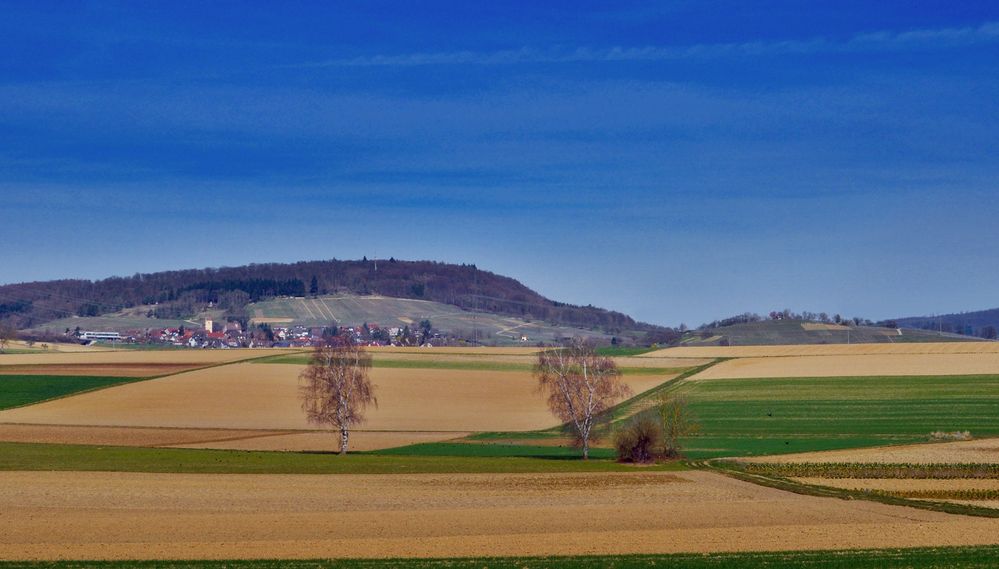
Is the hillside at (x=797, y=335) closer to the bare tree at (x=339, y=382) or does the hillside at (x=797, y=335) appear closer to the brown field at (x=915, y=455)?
the brown field at (x=915, y=455)

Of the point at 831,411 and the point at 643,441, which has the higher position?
the point at 831,411

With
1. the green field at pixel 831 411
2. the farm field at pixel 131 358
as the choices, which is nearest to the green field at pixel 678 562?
the green field at pixel 831 411

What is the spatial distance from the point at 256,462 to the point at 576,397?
58.4 feet

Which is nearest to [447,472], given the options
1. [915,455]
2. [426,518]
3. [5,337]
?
[426,518]

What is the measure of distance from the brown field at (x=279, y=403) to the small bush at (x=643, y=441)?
22.5 m

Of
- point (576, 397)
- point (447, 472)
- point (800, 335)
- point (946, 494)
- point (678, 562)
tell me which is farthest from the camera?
point (800, 335)

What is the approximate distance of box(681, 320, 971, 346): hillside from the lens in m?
146

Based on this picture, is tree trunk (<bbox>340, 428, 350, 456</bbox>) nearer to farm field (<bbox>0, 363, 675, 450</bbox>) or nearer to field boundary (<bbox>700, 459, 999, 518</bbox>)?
farm field (<bbox>0, 363, 675, 450</bbox>)

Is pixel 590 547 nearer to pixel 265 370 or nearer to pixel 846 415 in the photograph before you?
pixel 846 415

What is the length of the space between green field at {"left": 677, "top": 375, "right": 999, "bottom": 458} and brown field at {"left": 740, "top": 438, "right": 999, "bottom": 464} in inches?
130

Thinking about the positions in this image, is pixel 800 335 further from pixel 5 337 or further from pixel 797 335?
pixel 5 337

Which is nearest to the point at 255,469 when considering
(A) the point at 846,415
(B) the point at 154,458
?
(B) the point at 154,458

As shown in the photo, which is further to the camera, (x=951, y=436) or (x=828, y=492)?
(x=951, y=436)

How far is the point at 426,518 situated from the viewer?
3706cm
